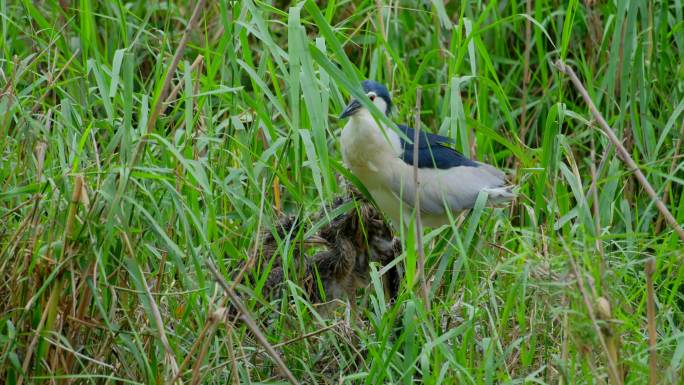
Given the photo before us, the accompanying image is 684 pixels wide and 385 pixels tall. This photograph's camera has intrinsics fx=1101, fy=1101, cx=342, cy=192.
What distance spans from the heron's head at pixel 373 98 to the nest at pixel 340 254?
304mm

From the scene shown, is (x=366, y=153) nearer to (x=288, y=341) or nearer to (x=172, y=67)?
(x=288, y=341)

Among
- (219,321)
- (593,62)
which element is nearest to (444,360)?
(219,321)

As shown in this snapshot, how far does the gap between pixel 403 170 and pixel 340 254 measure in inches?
21.3

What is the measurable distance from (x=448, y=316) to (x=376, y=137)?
81 centimetres

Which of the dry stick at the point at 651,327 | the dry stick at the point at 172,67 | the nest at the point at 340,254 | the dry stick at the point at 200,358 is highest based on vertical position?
the dry stick at the point at 172,67

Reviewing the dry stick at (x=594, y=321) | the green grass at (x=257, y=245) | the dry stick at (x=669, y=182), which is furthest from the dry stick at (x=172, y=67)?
the dry stick at (x=669, y=182)

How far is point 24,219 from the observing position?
256 cm

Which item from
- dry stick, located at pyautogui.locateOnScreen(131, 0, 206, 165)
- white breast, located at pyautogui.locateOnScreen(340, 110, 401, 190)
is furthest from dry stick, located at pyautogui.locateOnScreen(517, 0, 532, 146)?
dry stick, located at pyautogui.locateOnScreen(131, 0, 206, 165)

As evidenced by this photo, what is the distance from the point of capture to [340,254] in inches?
126

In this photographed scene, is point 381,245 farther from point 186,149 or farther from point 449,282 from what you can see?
point 186,149

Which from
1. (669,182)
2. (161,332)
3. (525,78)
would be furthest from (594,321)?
(525,78)

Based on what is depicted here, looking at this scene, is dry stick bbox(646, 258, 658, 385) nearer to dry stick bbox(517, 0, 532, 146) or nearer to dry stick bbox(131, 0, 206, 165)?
dry stick bbox(131, 0, 206, 165)

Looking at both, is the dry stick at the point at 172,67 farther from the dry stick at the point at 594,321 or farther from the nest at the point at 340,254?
the dry stick at the point at 594,321

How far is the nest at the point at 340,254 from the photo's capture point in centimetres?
317
